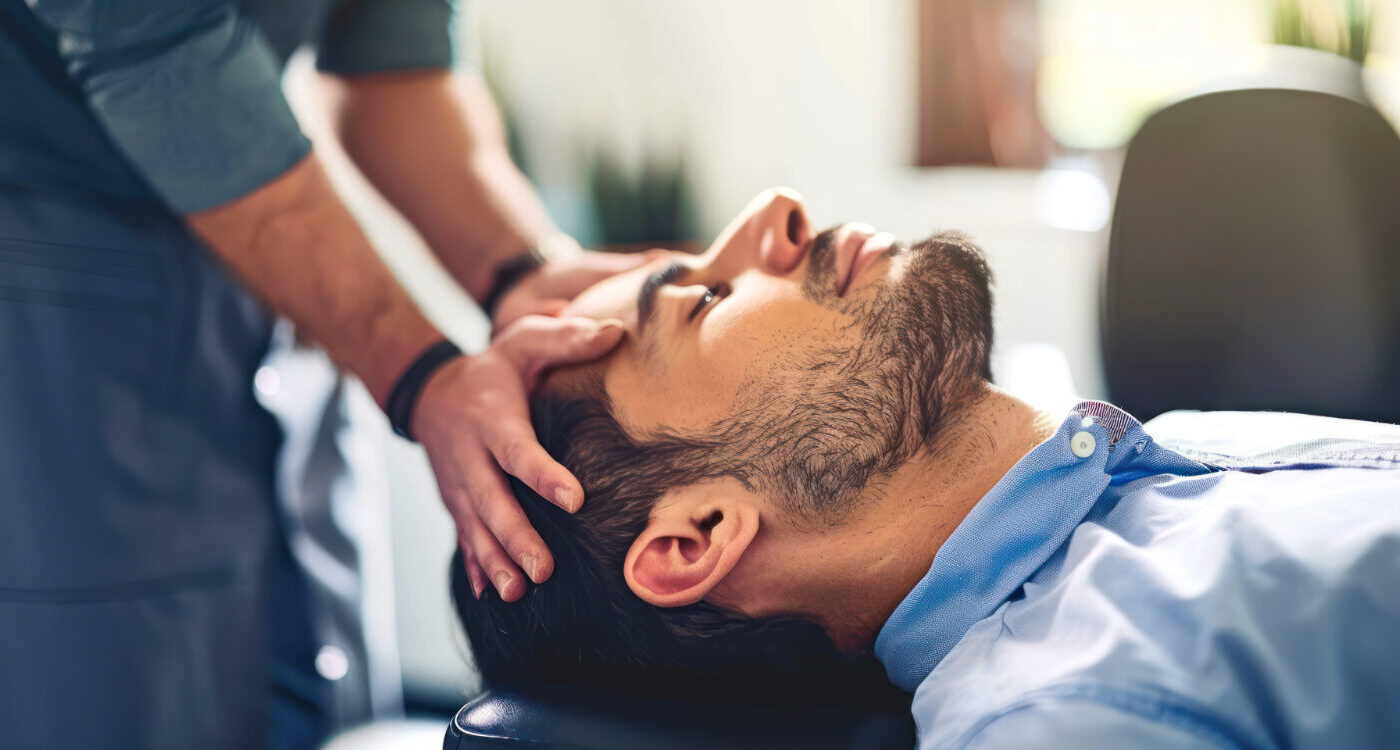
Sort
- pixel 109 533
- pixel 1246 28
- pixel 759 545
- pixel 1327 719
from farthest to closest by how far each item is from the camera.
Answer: pixel 1246 28
pixel 109 533
pixel 759 545
pixel 1327 719

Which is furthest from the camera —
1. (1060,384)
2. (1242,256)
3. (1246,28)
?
(1246,28)

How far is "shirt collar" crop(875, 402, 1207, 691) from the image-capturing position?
0.77m

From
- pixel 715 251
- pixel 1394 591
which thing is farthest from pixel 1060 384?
pixel 1394 591

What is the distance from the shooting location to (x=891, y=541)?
2.74ft

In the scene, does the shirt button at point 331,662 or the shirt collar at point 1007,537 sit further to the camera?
the shirt button at point 331,662

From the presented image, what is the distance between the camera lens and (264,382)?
→ 114 centimetres

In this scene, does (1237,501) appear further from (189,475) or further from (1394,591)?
(189,475)

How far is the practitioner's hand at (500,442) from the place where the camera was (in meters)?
0.85

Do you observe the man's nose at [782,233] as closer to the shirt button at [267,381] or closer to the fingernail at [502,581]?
the fingernail at [502,581]

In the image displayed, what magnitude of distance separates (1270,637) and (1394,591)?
0.31ft

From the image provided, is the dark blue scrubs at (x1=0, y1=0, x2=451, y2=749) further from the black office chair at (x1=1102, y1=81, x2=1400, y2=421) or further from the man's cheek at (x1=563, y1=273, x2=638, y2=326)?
the black office chair at (x1=1102, y1=81, x2=1400, y2=421)

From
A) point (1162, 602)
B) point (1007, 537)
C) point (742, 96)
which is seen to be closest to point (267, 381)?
point (1007, 537)

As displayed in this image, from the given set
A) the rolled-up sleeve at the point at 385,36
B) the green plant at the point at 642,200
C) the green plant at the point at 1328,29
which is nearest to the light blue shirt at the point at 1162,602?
the rolled-up sleeve at the point at 385,36

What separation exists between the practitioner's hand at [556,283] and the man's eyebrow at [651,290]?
14 centimetres
